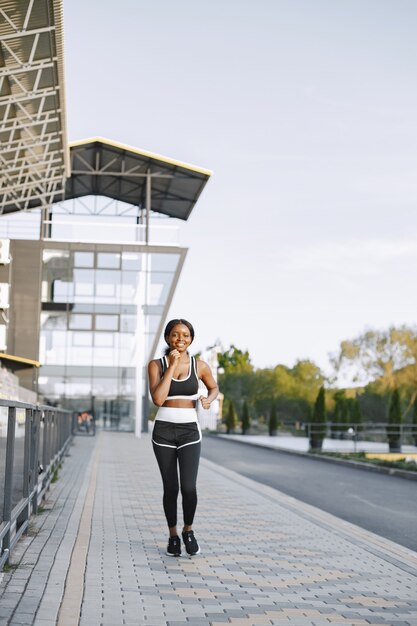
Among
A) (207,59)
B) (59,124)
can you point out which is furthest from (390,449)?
(207,59)

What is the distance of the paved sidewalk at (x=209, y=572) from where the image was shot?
213 inches

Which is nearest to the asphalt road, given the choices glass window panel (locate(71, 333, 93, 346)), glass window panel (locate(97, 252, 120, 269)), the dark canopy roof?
the dark canopy roof

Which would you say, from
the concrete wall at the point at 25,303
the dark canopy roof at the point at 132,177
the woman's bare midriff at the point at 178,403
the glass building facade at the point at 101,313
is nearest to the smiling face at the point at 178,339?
the woman's bare midriff at the point at 178,403

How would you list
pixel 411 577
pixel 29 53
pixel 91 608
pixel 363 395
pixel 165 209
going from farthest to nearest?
pixel 363 395 < pixel 165 209 < pixel 29 53 < pixel 411 577 < pixel 91 608

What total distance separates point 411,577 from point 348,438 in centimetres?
3233

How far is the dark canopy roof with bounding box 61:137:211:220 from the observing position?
47312 millimetres

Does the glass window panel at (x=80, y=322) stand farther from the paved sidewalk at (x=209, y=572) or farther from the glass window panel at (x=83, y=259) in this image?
the paved sidewalk at (x=209, y=572)

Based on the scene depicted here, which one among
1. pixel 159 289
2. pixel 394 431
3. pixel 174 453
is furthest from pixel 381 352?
pixel 174 453

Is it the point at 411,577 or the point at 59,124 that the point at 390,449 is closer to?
the point at 59,124

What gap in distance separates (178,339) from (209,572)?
177 cm

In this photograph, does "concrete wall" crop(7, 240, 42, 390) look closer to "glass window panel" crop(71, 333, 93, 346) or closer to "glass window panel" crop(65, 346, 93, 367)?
"glass window panel" crop(65, 346, 93, 367)

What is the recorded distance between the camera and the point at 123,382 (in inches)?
1955

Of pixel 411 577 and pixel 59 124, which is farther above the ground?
pixel 59 124

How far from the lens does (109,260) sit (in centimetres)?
5034
